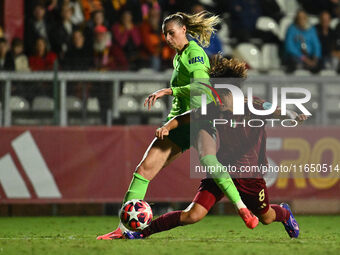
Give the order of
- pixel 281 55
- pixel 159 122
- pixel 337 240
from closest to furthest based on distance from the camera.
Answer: pixel 337 240 < pixel 159 122 < pixel 281 55

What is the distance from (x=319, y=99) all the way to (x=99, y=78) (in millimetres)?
3581

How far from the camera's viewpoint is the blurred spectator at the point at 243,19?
49.5ft

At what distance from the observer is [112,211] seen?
1235 cm

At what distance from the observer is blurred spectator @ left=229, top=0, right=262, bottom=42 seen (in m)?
15.1

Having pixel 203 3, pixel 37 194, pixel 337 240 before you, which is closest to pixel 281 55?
pixel 203 3

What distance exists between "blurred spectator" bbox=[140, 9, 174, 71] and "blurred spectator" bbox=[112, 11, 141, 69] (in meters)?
0.12

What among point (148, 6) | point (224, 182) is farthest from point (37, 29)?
point (224, 182)

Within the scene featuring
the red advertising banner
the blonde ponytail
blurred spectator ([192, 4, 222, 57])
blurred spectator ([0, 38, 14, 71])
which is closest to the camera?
the blonde ponytail

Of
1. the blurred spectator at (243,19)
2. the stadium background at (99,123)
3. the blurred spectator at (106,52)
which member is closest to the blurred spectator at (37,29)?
the stadium background at (99,123)

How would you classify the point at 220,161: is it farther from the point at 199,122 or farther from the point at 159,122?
the point at 159,122

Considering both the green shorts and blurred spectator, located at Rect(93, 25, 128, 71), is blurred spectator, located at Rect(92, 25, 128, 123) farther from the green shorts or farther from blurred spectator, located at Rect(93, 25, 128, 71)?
the green shorts

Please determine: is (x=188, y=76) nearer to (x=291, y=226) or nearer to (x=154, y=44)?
(x=291, y=226)

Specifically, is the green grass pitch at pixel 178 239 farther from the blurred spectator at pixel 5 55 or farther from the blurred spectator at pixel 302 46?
the blurred spectator at pixel 302 46

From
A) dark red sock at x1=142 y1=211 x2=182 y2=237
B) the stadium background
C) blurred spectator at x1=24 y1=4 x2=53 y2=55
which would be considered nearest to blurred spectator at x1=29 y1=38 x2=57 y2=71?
the stadium background
